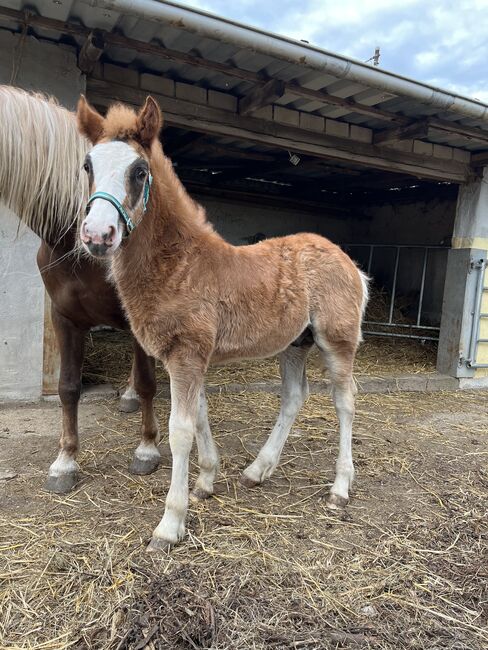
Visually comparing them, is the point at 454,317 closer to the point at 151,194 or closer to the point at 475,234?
the point at 475,234

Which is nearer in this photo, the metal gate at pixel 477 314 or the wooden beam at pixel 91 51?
the wooden beam at pixel 91 51

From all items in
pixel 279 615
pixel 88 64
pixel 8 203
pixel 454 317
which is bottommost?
pixel 279 615

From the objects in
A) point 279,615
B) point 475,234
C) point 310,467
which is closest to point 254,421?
point 310,467

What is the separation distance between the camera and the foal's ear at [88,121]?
6.70 ft

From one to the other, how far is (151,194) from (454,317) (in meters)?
5.25

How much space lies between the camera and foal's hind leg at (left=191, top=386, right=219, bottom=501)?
2688mm

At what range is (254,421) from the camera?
4340 mm

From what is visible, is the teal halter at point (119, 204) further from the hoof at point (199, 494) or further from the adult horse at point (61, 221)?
the hoof at point (199, 494)

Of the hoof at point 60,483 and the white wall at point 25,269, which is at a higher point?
the white wall at point 25,269

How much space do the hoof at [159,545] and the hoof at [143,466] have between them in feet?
2.69

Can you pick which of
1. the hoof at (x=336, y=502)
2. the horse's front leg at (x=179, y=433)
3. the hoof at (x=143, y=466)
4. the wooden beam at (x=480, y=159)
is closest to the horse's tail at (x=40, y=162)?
the horse's front leg at (x=179, y=433)

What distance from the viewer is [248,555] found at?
2248 mm

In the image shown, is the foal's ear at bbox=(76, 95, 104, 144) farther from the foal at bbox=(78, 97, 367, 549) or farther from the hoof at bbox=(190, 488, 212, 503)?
the hoof at bbox=(190, 488, 212, 503)

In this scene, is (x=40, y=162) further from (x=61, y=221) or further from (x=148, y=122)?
(x=148, y=122)
